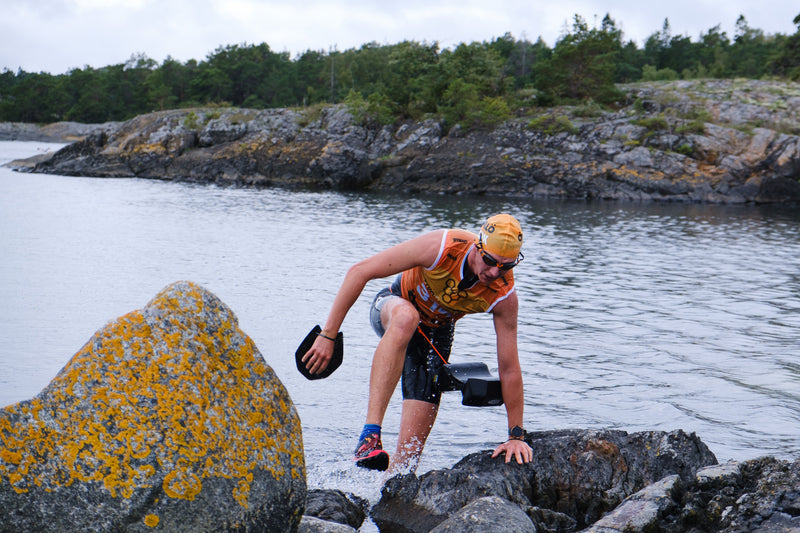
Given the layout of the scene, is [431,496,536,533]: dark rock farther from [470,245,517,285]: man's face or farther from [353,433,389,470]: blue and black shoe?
[470,245,517,285]: man's face

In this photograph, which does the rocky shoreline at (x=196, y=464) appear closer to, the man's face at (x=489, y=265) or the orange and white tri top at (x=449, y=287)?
the orange and white tri top at (x=449, y=287)

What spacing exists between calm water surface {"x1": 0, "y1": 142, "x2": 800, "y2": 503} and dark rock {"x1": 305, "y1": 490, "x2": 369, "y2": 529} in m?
0.52

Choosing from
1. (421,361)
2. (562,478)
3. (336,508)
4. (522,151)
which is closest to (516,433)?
(562,478)

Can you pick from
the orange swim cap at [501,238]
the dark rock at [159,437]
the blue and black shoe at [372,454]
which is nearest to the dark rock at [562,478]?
the blue and black shoe at [372,454]

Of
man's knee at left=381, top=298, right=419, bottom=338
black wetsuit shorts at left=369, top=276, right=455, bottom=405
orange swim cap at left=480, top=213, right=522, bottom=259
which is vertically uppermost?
orange swim cap at left=480, top=213, right=522, bottom=259

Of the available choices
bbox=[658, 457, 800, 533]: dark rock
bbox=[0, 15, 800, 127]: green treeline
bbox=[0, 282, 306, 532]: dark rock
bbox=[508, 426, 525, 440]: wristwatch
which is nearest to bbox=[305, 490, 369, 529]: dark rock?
bbox=[0, 282, 306, 532]: dark rock

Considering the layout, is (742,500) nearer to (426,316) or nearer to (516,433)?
(516,433)

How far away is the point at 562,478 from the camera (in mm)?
5406

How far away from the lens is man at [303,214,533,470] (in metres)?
5.10

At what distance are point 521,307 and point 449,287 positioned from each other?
28.6 ft

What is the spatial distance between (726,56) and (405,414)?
8061 cm

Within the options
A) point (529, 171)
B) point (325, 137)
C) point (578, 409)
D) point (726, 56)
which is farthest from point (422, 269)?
point (726, 56)

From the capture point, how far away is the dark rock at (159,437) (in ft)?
11.7

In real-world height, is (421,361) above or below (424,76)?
below
